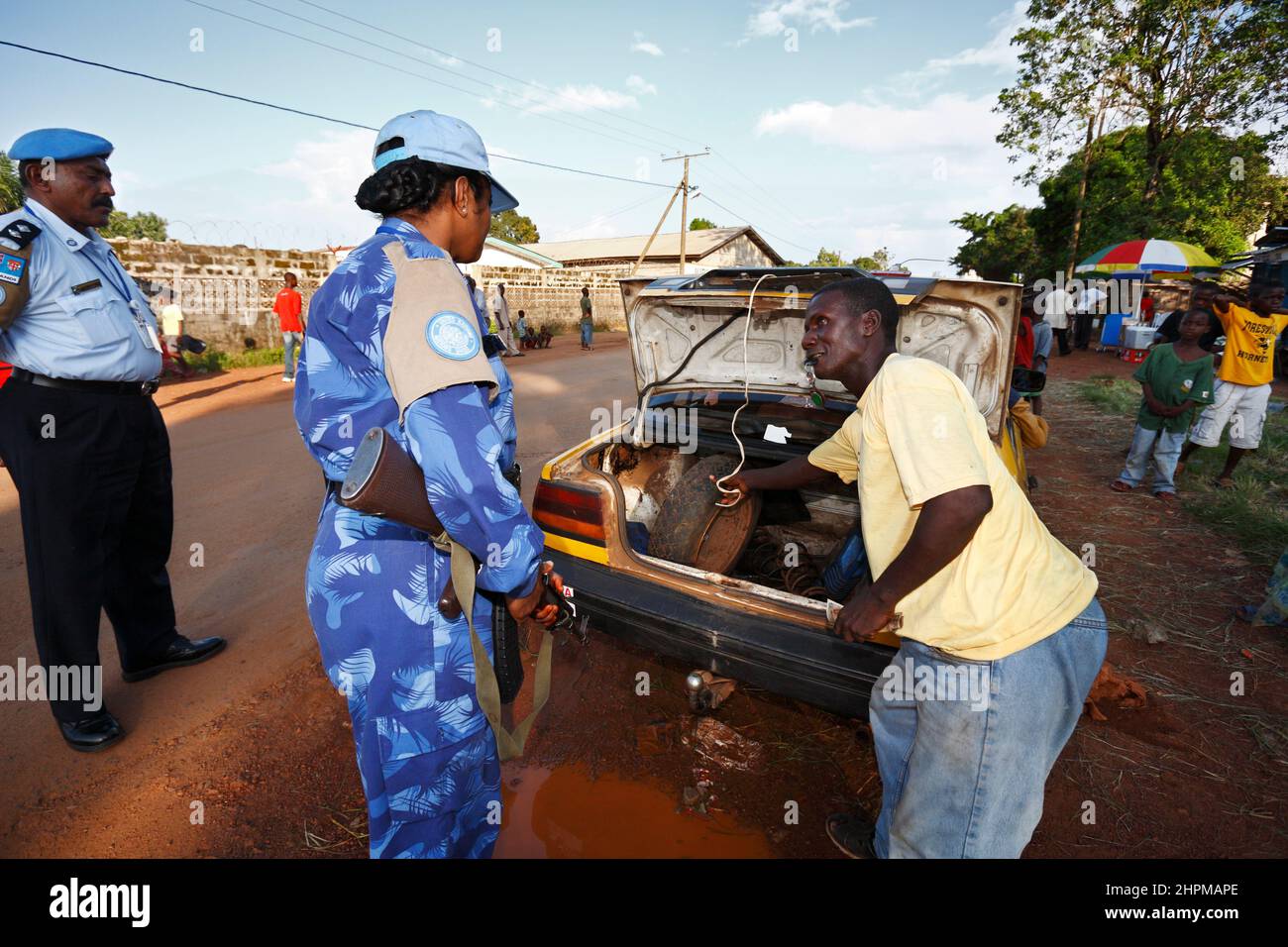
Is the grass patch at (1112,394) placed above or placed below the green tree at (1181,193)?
below

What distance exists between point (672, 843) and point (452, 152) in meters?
2.18

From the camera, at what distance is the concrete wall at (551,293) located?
682 inches

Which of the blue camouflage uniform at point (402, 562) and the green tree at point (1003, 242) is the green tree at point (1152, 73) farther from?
the blue camouflage uniform at point (402, 562)

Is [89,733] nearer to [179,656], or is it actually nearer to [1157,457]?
[179,656]

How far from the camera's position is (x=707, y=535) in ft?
9.81

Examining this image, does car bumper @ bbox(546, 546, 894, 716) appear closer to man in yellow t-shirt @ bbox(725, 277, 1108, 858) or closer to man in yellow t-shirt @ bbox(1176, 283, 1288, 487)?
man in yellow t-shirt @ bbox(725, 277, 1108, 858)

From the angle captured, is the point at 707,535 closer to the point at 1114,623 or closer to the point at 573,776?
the point at 573,776

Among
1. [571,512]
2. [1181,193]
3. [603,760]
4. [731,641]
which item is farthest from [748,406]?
[1181,193]

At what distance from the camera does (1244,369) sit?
5.09 m

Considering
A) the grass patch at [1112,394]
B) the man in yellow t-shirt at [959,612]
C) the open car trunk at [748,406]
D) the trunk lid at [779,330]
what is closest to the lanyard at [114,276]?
the open car trunk at [748,406]

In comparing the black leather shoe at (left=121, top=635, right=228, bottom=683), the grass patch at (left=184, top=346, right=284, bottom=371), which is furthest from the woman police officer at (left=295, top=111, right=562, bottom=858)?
the grass patch at (left=184, top=346, right=284, bottom=371)

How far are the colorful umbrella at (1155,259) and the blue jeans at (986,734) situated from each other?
1551 cm

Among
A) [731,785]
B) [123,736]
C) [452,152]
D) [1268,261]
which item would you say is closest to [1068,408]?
[1268,261]

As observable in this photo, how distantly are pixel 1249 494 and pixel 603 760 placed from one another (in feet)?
18.7
